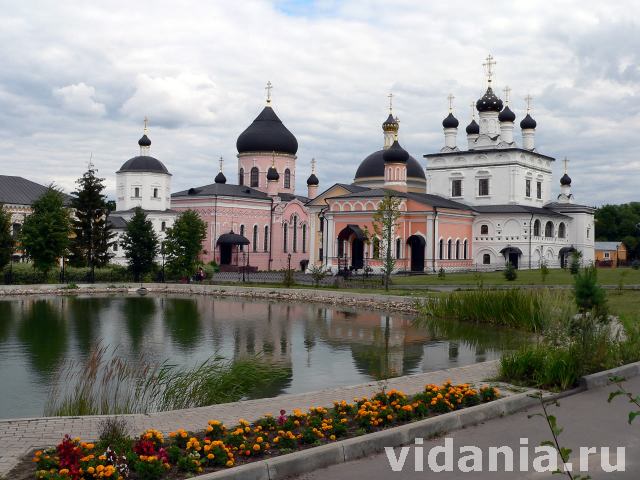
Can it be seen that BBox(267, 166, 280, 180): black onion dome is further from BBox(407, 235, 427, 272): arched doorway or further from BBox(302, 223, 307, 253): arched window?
BBox(407, 235, 427, 272): arched doorway

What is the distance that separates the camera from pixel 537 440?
23.9 ft

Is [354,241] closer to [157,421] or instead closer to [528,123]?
[528,123]

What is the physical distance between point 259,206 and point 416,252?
13732 mm

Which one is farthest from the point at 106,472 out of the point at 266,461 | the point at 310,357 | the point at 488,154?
the point at 488,154

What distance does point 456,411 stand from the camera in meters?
7.98

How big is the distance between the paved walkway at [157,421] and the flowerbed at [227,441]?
41 centimetres

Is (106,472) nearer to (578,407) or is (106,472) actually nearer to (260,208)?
(578,407)

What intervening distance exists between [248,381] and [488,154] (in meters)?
42.2

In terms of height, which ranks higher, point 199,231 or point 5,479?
point 199,231

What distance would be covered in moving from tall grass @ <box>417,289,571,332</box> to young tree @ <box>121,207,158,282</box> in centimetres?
1882

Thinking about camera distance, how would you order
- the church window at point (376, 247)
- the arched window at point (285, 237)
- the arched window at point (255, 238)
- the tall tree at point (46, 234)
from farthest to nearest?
the arched window at point (285, 237) → the arched window at point (255, 238) → the church window at point (376, 247) → the tall tree at point (46, 234)

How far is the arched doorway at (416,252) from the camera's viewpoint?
43.8 metres

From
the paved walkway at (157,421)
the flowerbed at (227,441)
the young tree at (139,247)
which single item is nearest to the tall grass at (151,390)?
the paved walkway at (157,421)

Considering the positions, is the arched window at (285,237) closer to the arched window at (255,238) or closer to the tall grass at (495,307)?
the arched window at (255,238)
